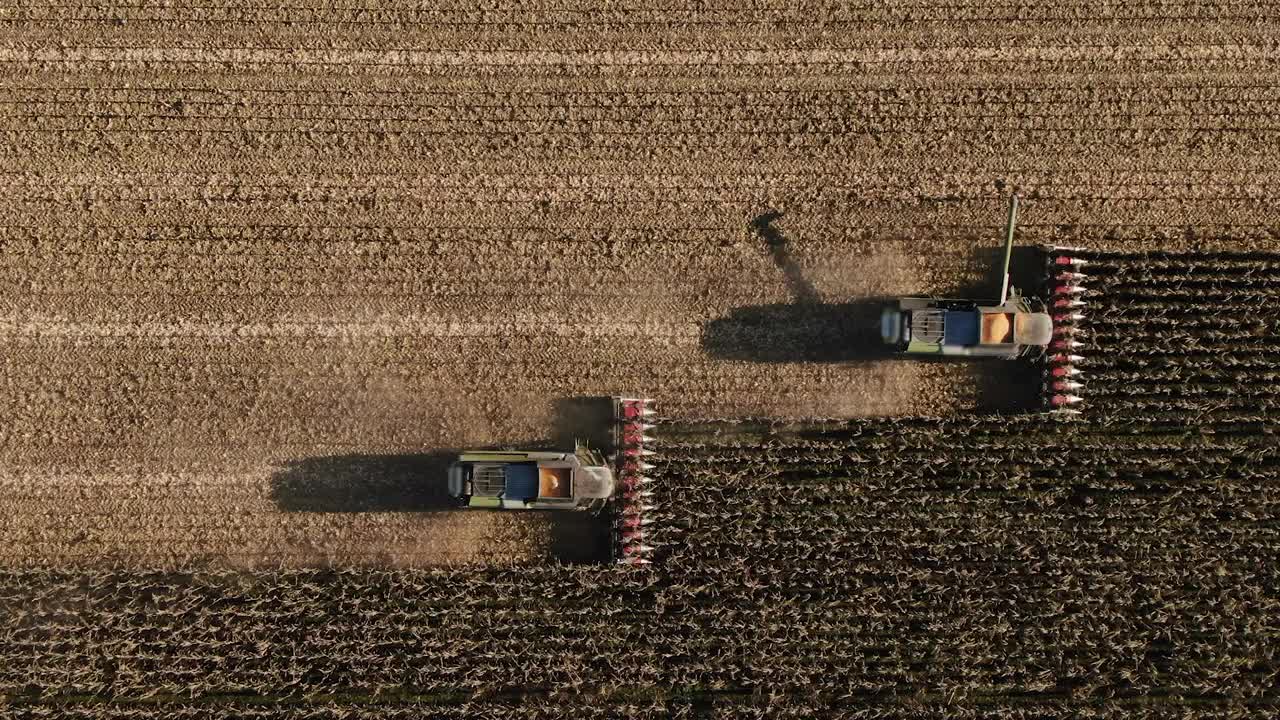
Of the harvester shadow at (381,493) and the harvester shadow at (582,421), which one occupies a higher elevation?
the harvester shadow at (582,421)

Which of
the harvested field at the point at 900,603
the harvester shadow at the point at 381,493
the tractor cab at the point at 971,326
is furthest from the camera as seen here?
the harvester shadow at the point at 381,493

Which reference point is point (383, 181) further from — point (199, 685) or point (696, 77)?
point (199, 685)

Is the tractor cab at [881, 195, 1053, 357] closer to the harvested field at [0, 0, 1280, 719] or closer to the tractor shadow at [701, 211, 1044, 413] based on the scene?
the tractor shadow at [701, 211, 1044, 413]

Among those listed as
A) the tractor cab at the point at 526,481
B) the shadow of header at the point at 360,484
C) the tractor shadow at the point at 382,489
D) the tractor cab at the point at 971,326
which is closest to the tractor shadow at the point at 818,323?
the tractor cab at the point at 971,326

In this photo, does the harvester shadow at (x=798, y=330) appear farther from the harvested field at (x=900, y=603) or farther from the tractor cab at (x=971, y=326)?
the harvested field at (x=900, y=603)

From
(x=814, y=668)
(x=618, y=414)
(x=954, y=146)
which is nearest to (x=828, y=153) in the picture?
(x=954, y=146)
